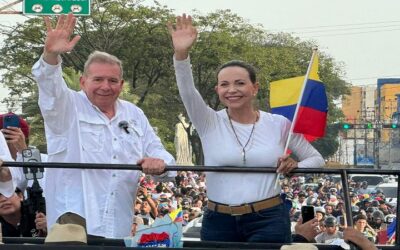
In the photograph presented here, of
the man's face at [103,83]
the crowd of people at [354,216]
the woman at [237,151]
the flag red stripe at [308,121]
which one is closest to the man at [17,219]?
→ the man's face at [103,83]

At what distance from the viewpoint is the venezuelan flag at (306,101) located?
4.98 metres

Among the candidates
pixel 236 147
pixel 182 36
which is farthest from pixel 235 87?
pixel 182 36

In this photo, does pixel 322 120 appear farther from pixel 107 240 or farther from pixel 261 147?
pixel 107 240

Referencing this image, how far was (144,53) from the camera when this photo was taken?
48125 millimetres

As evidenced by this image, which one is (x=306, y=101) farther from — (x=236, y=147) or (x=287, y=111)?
(x=236, y=147)

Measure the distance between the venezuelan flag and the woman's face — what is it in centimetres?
19

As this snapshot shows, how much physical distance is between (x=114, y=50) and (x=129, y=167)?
4387cm

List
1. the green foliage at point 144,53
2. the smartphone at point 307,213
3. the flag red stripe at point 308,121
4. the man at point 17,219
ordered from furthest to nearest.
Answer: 1. the green foliage at point 144,53
2. the man at point 17,219
3. the smartphone at point 307,213
4. the flag red stripe at point 308,121

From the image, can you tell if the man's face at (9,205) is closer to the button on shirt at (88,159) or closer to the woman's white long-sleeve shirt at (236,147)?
the button on shirt at (88,159)

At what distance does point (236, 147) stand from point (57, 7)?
61.3ft

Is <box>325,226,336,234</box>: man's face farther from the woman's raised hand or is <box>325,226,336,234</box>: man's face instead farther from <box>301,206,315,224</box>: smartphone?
the woman's raised hand

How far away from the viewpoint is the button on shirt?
4852 mm

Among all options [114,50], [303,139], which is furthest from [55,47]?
[114,50]

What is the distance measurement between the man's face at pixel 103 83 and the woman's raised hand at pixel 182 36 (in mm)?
387
